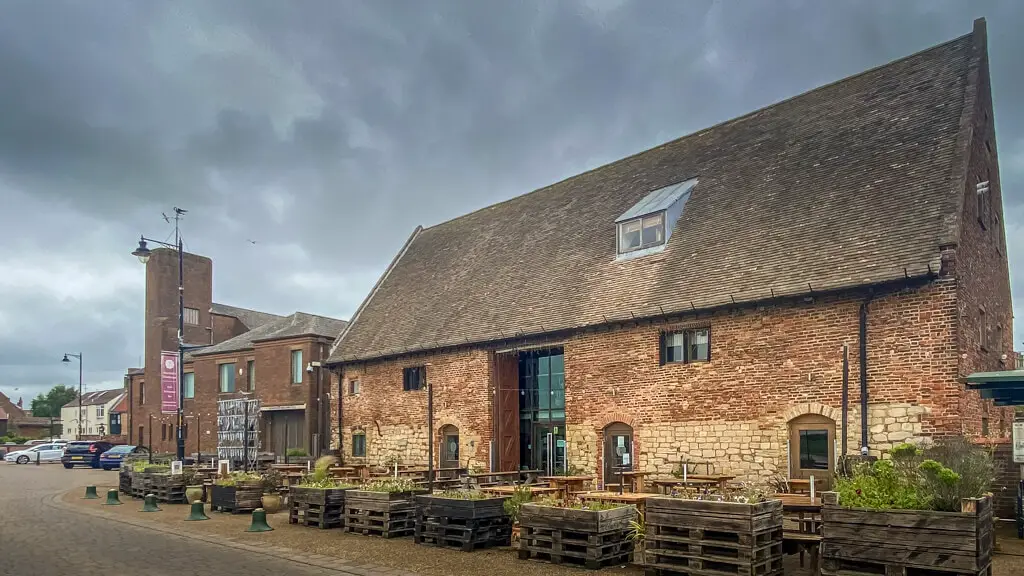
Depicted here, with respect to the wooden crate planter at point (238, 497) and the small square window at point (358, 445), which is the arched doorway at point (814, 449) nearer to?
the wooden crate planter at point (238, 497)

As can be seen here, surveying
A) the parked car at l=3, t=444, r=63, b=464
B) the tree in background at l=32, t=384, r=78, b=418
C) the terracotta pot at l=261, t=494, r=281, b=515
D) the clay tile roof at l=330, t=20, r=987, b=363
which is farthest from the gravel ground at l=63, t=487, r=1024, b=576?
the tree in background at l=32, t=384, r=78, b=418

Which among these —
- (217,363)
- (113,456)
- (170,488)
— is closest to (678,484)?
(170,488)

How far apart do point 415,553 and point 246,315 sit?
4437 centimetres

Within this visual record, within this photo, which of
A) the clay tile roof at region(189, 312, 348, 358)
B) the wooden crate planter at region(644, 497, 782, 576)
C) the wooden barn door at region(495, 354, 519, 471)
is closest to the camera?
the wooden crate planter at region(644, 497, 782, 576)

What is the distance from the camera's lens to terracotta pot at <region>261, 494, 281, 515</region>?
1856cm

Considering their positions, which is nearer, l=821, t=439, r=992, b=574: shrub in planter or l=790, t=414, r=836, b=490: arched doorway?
l=821, t=439, r=992, b=574: shrub in planter

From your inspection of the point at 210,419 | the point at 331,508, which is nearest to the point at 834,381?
the point at 331,508

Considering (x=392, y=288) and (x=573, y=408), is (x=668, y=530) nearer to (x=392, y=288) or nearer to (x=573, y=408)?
(x=573, y=408)

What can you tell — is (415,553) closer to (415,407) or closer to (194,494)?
(194,494)

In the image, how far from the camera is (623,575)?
419 inches

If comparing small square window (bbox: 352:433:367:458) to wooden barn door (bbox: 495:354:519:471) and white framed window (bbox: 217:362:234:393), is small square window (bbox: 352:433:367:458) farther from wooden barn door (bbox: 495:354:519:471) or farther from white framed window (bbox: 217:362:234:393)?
white framed window (bbox: 217:362:234:393)

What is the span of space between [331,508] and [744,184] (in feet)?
40.4

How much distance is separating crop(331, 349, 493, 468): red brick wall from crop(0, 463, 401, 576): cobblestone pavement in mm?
8121

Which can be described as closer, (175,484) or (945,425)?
(945,425)
